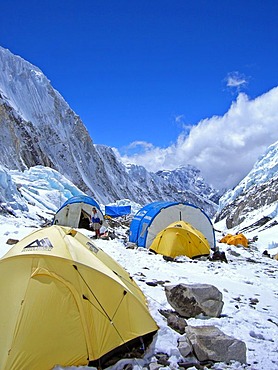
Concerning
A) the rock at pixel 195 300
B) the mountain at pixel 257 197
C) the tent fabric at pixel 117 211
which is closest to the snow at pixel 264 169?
the mountain at pixel 257 197

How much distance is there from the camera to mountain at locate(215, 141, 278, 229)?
5861 cm

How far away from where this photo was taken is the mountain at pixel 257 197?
58606 millimetres

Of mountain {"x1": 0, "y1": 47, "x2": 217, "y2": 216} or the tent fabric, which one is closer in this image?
the tent fabric

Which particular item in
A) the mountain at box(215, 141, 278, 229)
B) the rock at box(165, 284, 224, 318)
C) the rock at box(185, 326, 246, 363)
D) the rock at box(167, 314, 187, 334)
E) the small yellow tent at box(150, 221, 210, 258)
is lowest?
the rock at box(185, 326, 246, 363)

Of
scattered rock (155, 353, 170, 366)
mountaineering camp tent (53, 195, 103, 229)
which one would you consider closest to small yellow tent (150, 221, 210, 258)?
scattered rock (155, 353, 170, 366)

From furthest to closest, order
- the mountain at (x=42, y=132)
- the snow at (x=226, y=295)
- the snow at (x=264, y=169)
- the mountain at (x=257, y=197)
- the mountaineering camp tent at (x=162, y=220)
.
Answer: the snow at (x=264, y=169)
the mountain at (x=42, y=132)
the mountain at (x=257, y=197)
the mountaineering camp tent at (x=162, y=220)
the snow at (x=226, y=295)

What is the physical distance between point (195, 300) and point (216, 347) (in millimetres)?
1591

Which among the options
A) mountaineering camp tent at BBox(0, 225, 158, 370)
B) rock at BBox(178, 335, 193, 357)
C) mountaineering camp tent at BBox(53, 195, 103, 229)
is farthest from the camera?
mountaineering camp tent at BBox(53, 195, 103, 229)

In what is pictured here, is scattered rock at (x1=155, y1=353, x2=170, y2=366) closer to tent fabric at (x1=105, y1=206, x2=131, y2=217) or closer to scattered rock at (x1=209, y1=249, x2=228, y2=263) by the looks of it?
scattered rock at (x1=209, y1=249, x2=228, y2=263)

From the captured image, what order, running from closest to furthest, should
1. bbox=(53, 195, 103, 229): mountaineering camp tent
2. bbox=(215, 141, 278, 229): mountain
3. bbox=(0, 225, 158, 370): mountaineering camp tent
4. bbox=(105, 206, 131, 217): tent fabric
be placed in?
bbox=(0, 225, 158, 370): mountaineering camp tent, bbox=(53, 195, 103, 229): mountaineering camp tent, bbox=(105, 206, 131, 217): tent fabric, bbox=(215, 141, 278, 229): mountain

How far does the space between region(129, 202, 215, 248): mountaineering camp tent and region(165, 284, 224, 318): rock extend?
9.68 metres

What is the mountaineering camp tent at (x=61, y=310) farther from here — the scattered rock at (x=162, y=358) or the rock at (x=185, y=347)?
the rock at (x=185, y=347)

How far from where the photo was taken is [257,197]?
84688 mm

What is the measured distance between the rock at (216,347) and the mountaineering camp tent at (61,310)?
0.81 m
